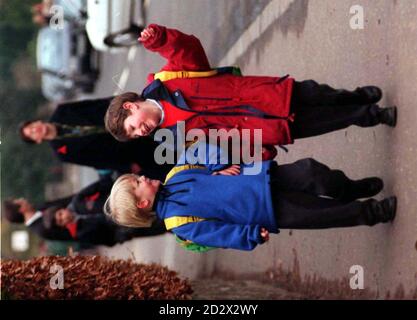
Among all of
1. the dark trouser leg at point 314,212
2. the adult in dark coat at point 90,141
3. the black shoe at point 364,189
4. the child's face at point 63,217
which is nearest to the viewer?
the dark trouser leg at point 314,212

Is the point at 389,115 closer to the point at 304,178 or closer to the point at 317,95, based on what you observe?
the point at 317,95

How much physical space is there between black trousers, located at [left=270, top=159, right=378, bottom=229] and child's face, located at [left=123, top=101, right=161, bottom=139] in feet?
2.68

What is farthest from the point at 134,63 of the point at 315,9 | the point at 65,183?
the point at 65,183

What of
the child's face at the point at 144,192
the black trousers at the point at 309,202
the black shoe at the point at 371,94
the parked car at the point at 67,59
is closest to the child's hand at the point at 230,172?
the black trousers at the point at 309,202

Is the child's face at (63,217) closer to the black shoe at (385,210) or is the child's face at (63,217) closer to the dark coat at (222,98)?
the dark coat at (222,98)

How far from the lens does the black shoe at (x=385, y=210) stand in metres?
4.83

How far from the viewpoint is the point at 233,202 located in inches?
179

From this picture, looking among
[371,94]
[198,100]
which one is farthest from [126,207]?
[371,94]

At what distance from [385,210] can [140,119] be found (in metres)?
1.71

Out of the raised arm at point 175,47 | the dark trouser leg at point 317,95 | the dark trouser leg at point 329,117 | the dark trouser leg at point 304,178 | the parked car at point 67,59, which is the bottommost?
the dark trouser leg at point 304,178

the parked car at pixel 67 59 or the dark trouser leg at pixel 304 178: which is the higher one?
the parked car at pixel 67 59

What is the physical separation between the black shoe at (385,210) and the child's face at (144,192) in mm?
1444

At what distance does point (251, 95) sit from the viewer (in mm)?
4863
